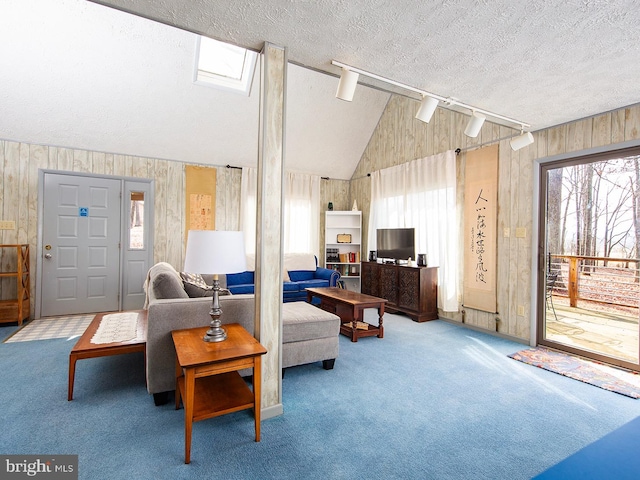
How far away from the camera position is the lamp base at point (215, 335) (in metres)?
1.99

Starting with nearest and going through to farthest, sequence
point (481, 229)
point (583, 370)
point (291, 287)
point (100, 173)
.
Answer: point (583, 370) < point (481, 229) < point (100, 173) < point (291, 287)

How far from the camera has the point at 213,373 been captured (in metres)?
1.72

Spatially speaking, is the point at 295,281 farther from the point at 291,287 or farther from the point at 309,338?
the point at 309,338

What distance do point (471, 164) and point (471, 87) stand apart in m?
1.94

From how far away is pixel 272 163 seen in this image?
2076 mm

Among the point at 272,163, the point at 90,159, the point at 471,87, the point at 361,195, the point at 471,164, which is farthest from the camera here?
the point at 361,195

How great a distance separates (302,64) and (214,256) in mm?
1495

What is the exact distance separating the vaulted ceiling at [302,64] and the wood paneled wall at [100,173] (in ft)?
0.61

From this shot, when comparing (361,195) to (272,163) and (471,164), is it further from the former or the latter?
(272,163)

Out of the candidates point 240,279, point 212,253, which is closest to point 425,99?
point 212,253

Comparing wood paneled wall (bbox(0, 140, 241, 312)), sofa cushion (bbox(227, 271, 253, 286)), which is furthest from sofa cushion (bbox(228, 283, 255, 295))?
wood paneled wall (bbox(0, 140, 241, 312))

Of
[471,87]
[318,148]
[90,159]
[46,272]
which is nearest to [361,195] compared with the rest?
[318,148]

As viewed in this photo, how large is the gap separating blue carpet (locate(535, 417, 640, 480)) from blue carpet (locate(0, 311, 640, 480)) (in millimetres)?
1251

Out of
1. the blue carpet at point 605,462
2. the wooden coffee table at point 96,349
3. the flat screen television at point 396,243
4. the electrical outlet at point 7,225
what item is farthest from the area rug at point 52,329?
the blue carpet at point 605,462
